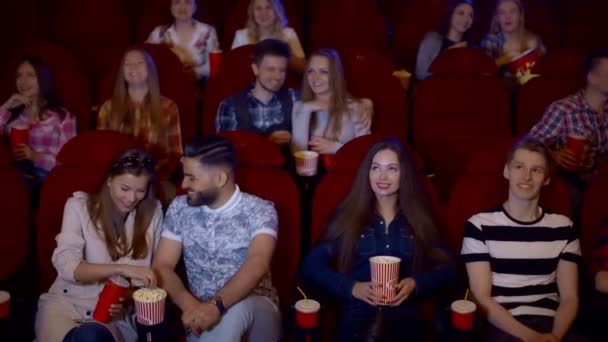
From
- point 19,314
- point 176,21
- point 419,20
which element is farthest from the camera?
point 419,20

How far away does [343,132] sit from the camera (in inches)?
110

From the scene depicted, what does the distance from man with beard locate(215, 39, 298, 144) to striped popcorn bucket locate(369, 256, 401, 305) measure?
3.27 feet

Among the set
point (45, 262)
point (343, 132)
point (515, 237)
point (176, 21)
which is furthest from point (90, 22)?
point (515, 237)

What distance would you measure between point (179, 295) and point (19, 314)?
1.20 feet

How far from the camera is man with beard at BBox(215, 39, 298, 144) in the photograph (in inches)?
112

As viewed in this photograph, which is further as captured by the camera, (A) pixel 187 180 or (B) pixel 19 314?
(A) pixel 187 180

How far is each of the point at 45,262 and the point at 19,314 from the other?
286mm

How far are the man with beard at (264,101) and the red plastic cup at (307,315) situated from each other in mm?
1024

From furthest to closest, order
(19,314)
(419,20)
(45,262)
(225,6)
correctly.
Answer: (225,6), (419,20), (45,262), (19,314)

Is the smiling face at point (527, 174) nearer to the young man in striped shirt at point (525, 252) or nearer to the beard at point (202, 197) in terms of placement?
the young man in striped shirt at point (525, 252)

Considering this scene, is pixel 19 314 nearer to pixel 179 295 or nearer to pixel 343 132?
pixel 179 295

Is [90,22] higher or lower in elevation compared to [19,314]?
higher

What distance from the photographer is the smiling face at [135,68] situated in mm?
2773

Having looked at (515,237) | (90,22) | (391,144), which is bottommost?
(515,237)
